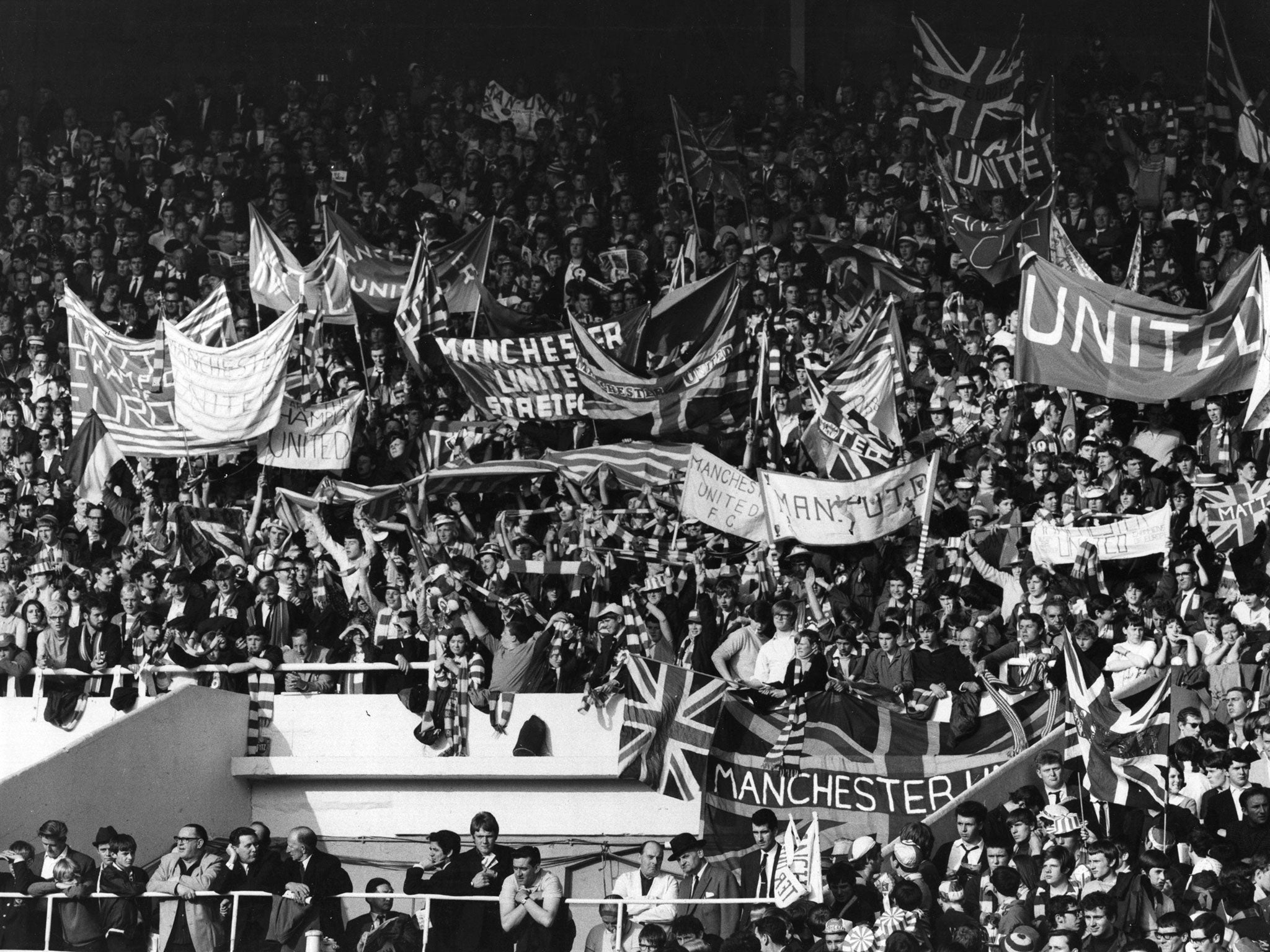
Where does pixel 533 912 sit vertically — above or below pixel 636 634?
below

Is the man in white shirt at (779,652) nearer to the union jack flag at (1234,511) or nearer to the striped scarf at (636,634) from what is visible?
the striped scarf at (636,634)

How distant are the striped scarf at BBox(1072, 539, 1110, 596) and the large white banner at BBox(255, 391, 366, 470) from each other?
7144 millimetres

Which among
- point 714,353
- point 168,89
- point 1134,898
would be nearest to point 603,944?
point 1134,898

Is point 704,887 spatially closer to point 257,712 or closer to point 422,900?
point 422,900

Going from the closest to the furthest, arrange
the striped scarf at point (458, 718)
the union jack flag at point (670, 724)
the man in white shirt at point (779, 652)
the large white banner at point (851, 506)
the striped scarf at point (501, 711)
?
1. the union jack flag at point (670, 724)
2. the man in white shirt at point (779, 652)
3. the striped scarf at point (501, 711)
4. the striped scarf at point (458, 718)
5. the large white banner at point (851, 506)

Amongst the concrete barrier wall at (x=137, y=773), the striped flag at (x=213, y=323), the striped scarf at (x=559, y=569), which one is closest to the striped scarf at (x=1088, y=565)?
the striped scarf at (x=559, y=569)

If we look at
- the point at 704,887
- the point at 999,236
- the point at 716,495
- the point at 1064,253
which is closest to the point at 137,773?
the point at 716,495

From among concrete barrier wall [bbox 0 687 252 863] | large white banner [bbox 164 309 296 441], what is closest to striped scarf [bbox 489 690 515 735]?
concrete barrier wall [bbox 0 687 252 863]

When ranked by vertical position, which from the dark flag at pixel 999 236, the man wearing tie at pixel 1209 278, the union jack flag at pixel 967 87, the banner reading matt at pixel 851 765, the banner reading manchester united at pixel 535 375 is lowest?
the banner reading matt at pixel 851 765

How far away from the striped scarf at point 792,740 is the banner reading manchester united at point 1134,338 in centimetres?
424

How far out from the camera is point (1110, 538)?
18.8 metres

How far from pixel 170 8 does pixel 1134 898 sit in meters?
23.7

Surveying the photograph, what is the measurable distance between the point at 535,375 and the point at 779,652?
200 inches

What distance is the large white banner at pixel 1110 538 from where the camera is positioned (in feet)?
60.8
